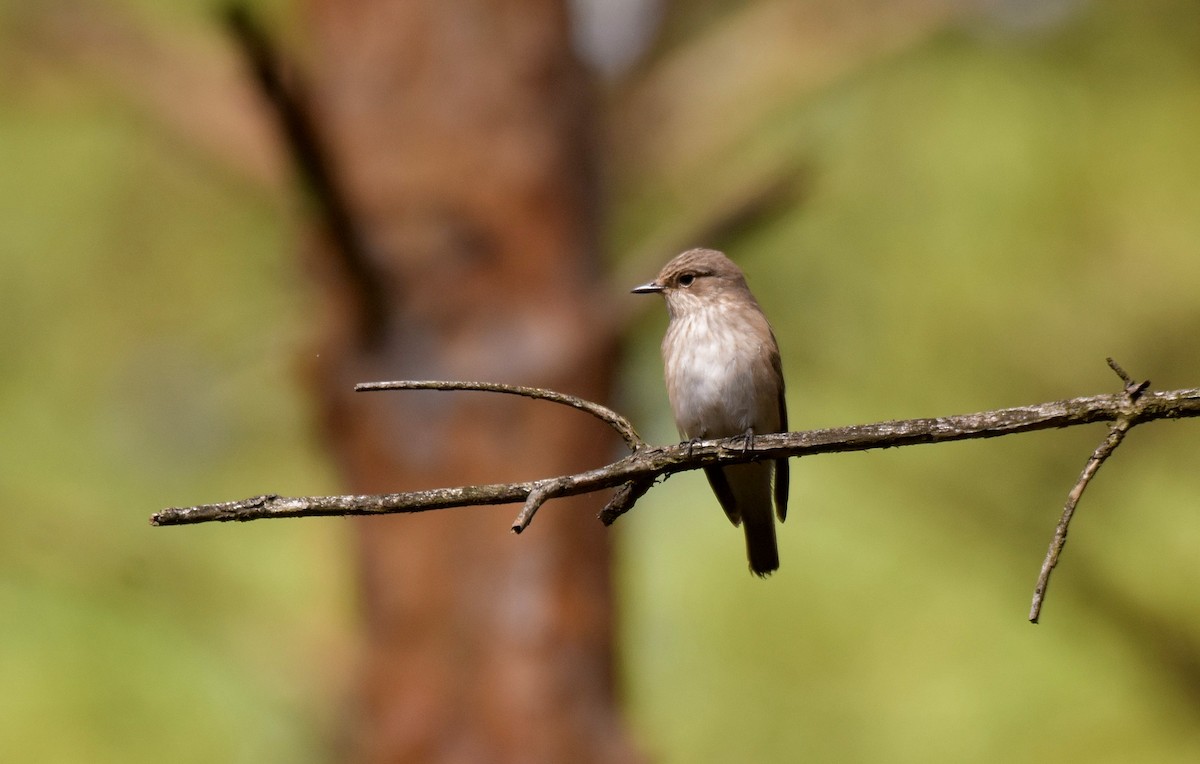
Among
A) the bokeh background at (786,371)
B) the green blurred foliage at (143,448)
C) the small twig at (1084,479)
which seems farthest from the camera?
the green blurred foliage at (143,448)

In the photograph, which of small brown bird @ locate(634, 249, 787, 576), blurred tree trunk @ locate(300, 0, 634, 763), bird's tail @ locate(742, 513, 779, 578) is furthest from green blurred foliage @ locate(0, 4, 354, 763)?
bird's tail @ locate(742, 513, 779, 578)

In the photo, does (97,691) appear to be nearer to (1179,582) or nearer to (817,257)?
(817,257)

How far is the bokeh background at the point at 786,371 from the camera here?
7312 millimetres

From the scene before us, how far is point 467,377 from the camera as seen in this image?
6016 mm

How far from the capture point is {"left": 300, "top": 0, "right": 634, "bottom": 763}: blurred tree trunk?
6.02 metres

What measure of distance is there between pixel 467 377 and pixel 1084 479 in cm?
438

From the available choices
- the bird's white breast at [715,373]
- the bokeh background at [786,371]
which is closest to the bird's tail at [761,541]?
the bird's white breast at [715,373]

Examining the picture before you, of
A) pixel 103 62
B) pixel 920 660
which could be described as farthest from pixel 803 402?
pixel 103 62

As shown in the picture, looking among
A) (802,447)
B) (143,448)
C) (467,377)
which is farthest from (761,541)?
(143,448)

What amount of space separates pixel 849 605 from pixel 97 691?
524 centimetres

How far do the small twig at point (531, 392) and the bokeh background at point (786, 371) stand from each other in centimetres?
383

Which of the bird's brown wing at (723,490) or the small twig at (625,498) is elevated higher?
the bird's brown wing at (723,490)

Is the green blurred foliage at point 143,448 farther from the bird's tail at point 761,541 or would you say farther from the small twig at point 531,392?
the small twig at point 531,392

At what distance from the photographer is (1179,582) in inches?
307
